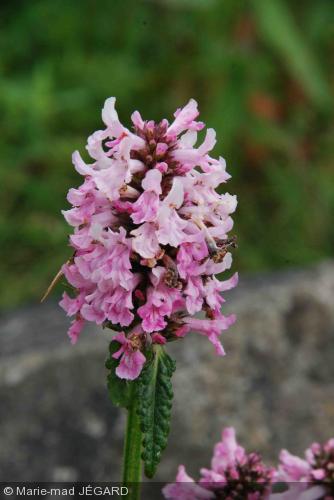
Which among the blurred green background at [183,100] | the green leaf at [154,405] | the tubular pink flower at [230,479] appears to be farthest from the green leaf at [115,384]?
the blurred green background at [183,100]

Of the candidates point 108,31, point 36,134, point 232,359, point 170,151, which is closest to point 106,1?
point 108,31

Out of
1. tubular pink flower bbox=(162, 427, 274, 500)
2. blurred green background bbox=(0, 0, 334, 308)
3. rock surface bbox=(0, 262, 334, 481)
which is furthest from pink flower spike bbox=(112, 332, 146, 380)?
blurred green background bbox=(0, 0, 334, 308)

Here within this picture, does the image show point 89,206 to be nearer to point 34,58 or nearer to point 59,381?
point 59,381

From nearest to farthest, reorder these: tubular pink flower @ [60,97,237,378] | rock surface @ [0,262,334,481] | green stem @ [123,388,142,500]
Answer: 1. tubular pink flower @ [60,97,237,378]
2. green stem @ [123,388,142,500]
3. rock surface @ [0,262,334,481]

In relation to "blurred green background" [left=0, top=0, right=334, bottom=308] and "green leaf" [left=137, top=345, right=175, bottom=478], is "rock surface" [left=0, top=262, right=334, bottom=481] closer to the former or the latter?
"blurred green background" [left=0, top=0, right=334, bottom=308]

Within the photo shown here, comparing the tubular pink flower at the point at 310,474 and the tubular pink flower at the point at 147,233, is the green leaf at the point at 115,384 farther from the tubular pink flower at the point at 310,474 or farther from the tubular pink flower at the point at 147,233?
the tubular pink flower at the point at 310,474

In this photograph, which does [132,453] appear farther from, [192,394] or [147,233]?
[192,394]
